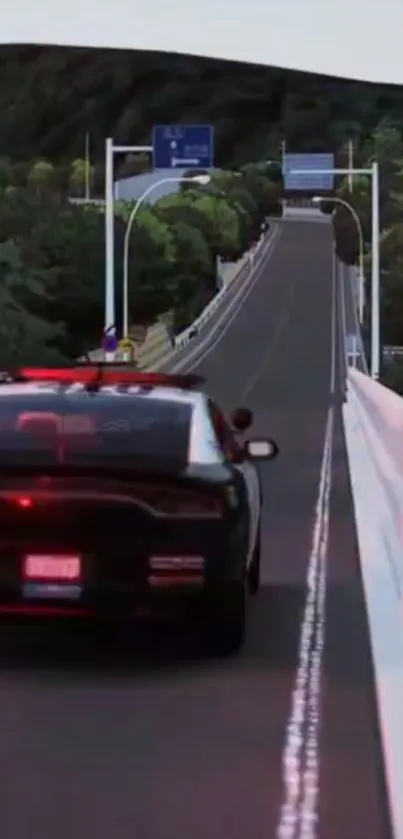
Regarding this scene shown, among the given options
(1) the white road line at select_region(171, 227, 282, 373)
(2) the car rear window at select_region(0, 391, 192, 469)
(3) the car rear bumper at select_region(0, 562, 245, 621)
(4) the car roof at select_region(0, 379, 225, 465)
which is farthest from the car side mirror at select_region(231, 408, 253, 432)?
(1) the white road line at select_region(171, 227, 282, 373)

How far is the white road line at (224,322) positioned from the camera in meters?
87.1

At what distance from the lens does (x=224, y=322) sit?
11519 cm

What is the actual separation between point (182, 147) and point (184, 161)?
1.73 meters

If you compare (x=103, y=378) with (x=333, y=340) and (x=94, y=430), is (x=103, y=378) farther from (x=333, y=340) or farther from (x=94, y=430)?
(x=333, y=340)

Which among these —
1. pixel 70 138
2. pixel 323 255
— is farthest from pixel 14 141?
pixel 323 255

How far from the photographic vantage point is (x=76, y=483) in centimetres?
1031

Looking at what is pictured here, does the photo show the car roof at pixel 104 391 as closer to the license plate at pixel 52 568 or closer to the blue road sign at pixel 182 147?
the license plate at pixel 52 568

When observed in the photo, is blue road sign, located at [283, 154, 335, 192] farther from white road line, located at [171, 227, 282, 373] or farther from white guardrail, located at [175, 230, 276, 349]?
white guardrail, located at [175, 230, 276, 349]

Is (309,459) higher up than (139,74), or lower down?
lower down

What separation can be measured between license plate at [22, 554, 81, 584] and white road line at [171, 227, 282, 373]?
65876 mm

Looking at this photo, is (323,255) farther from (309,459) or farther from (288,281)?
(309,459)

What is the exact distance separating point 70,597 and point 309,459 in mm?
20780

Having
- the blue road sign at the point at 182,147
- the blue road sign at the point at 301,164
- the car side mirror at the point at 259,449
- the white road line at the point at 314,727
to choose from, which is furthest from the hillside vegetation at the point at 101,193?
the car side mirror at the point at 259,449

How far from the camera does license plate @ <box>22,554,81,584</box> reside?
33.4ft
